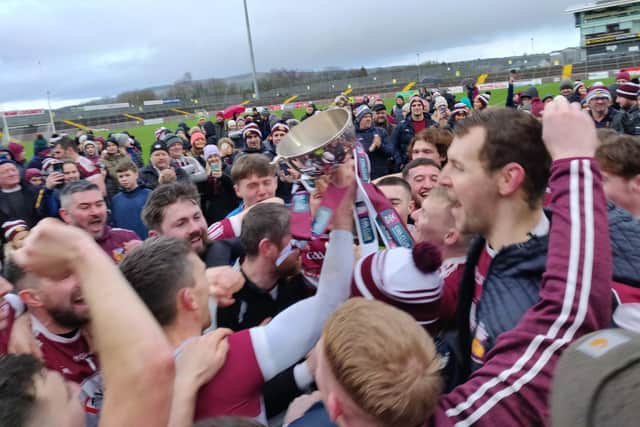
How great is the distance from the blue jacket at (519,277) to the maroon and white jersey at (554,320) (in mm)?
181

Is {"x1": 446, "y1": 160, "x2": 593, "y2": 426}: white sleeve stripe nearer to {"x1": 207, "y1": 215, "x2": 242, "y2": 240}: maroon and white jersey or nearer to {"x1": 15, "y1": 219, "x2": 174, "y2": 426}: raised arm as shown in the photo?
{"x1": 15, "y1": 219, "x2": 174, "y2": 426}: raised arm

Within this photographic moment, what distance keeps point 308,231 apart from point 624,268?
3.93 ft

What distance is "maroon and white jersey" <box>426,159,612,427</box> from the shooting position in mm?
1209

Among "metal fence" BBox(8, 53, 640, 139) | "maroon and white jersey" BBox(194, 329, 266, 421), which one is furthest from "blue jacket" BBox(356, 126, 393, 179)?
"metal fence" BBox(8, 53, 640, 139)

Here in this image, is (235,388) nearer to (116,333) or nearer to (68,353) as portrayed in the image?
(116,333)

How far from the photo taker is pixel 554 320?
125cm

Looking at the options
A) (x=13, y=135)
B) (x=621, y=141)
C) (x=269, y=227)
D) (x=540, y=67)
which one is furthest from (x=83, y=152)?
(x=540, y=67)

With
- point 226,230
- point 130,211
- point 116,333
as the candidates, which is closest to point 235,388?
point 116,333

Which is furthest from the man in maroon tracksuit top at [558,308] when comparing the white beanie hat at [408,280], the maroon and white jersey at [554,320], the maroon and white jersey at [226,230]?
the maroon and white jersey at [226,230]

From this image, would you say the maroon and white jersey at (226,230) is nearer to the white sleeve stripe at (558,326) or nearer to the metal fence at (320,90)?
the white sleeve stripe at (558,326)

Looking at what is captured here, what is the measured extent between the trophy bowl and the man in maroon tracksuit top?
0.76 metres

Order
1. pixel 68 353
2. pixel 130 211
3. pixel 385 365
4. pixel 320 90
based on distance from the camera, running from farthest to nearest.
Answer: pixel 320 90 → pixel 130 211 → pixel 68 353 → pixel 385 365

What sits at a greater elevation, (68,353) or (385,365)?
(385,365)

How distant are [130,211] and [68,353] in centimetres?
372
